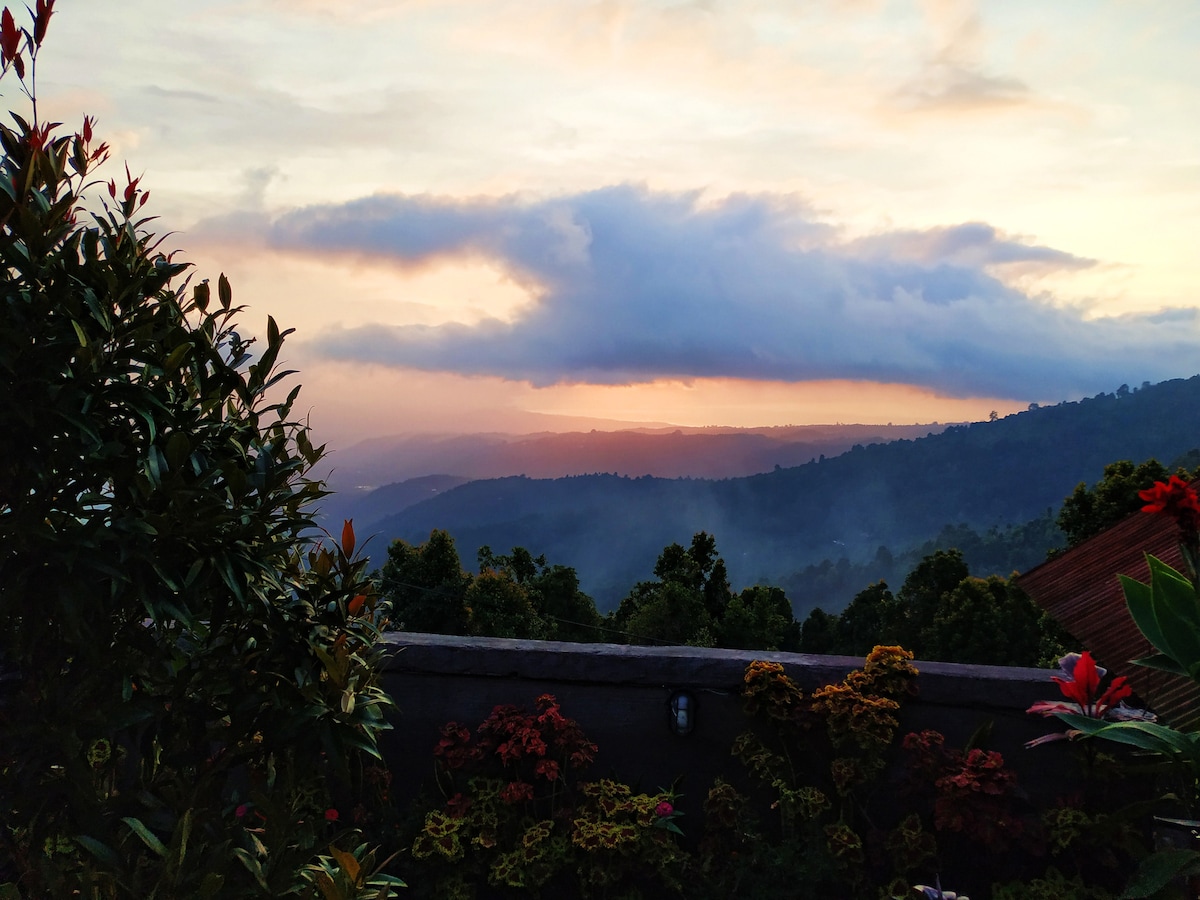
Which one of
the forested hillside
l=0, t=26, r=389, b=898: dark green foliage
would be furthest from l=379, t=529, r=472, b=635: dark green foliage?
the forested hillside

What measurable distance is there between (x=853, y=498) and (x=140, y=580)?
84.2 m

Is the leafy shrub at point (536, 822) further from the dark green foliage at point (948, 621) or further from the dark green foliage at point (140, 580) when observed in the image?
the dark green foliage at point (948, 621)

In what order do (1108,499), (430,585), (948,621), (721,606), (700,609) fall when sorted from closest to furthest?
(1108,499) < (948,621) < (700,609) < (430,585) < (721,606)

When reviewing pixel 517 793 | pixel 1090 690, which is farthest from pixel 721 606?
pixel 1090 690

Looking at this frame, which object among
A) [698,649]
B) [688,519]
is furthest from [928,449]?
[698,649]

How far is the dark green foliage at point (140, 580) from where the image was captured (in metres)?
1.74

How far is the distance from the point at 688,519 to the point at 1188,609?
3226 inches

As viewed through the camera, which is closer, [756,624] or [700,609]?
[700,609]

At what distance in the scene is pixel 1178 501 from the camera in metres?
2.31

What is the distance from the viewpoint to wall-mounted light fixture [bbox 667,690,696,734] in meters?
3.86

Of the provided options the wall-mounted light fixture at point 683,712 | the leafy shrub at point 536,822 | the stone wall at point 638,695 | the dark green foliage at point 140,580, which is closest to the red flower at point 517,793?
the leafy shrub at point 536,822

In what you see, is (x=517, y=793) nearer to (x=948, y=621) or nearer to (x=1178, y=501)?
(x=1178, y=501)

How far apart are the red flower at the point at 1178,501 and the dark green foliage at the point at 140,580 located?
2077mm

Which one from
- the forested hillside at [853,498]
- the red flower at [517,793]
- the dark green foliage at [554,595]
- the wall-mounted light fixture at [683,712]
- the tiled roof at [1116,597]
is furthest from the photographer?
the forested hillside at [853,498]
